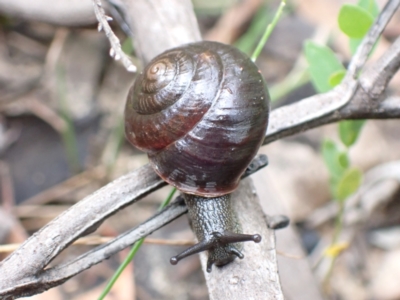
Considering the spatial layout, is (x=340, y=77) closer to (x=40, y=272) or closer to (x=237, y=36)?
(x=40, y=272)

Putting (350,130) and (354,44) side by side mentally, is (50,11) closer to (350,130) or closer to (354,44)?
(354,44)

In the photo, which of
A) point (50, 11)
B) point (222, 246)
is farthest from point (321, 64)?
point (50, 11)

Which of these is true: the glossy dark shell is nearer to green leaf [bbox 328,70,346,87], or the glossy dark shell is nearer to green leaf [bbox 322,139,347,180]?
green leaf [bbox 328,70,346,87]

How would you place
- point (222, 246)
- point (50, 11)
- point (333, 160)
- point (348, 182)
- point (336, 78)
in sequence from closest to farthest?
1. point (222, 246)
2. point (336, 78)
3. point (348, 182)
4. point (333, 160)
5. point (50, 11)

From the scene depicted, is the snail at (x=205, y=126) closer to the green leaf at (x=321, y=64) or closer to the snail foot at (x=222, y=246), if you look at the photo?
the snail foot at (x=222, y=246)

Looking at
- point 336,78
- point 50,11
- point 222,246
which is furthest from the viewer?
point 50,11

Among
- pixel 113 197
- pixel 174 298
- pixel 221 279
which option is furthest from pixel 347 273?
pixel 113 197
